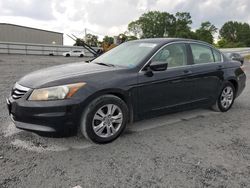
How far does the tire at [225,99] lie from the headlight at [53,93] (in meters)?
3.22

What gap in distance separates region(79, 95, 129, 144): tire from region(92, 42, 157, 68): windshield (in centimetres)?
72

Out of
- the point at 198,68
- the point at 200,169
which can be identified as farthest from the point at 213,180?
the point at 198,68

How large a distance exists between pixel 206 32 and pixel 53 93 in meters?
93.6

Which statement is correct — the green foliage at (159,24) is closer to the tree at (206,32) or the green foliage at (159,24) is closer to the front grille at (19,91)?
the tree at (206,32)

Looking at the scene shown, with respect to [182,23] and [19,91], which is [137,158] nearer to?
[19,91]

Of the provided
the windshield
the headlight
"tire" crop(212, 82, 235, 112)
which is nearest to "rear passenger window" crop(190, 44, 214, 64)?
"tire" crop(212, 82, 235, 112)

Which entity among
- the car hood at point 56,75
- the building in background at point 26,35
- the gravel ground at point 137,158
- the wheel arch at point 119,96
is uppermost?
the building in background at point 26,35

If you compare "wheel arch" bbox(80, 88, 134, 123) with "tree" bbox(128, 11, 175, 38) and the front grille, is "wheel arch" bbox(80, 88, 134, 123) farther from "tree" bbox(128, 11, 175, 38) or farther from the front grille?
"tree" bbox(128, 11, 175, 38)

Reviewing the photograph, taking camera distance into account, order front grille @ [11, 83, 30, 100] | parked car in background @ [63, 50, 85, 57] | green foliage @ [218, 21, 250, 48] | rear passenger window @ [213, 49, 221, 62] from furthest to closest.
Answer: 1. green foliage @ [218, 21, 250, 48]
2. parked car in background @ [63, 50, 85, 57]
3. rear passenger window @ [213, 49, 221, 62]
4. front grille @ [11, 83, 30, 100]

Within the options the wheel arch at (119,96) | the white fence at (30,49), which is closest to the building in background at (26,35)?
the white fence at (30,49)

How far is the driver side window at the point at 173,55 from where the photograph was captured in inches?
157

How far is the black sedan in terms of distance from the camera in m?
3.11

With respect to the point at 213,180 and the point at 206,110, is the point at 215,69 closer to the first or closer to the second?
the point at 206,110

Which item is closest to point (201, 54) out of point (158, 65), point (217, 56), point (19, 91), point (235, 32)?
point (217, 56)
